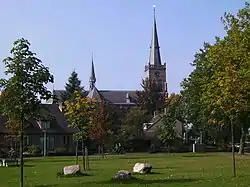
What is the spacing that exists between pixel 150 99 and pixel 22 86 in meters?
102

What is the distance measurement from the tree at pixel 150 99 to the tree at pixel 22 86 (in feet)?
323

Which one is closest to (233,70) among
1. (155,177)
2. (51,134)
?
(155,177)

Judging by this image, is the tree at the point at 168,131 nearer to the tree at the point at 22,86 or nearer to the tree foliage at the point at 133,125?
the tree foliage at the point at 133,125

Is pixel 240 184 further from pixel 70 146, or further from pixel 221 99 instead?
pixel 70 146

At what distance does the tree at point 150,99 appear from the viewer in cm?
12356

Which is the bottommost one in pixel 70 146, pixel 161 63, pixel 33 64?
pixel 70 146

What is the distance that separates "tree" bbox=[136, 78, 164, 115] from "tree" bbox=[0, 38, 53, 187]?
323 feet

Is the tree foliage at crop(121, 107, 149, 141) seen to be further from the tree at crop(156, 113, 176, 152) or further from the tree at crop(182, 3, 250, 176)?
the tree at crop(182, 3, 250, 176)

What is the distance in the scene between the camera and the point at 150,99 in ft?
408

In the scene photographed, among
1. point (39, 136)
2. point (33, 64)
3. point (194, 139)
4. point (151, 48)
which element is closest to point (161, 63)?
point (151, 48)

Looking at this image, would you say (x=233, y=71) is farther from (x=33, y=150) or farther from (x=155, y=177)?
(x=33, y=150)

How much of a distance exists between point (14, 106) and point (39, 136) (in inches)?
Result: 2615

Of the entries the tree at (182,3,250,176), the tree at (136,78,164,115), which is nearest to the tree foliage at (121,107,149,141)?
the tree at (136,78,164,115)

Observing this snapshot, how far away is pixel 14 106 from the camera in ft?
74.8
